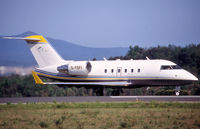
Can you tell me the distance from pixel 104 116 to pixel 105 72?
1543cm

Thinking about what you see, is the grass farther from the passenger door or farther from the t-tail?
the t-tail

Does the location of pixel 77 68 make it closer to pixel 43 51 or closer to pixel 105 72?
pixel 105 72

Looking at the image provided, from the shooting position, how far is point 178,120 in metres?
18.5

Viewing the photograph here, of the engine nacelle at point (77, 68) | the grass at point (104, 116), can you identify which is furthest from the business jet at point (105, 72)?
the grass at point (104, 116)

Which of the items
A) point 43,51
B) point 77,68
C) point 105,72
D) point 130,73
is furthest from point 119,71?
point 43,51

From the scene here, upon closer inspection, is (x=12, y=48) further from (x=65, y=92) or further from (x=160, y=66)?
(x=160, y=66)

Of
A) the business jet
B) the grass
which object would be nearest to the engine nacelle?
the business jet

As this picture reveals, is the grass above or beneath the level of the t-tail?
beneath

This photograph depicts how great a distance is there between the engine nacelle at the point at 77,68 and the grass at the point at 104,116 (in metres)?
10.7

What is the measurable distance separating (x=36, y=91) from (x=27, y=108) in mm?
46558

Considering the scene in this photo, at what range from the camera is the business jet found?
107 ft

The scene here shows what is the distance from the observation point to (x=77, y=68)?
3578 centimetres

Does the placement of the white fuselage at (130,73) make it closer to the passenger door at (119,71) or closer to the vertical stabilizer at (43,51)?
the passenger door at (119,71)

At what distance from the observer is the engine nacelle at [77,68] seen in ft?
117
